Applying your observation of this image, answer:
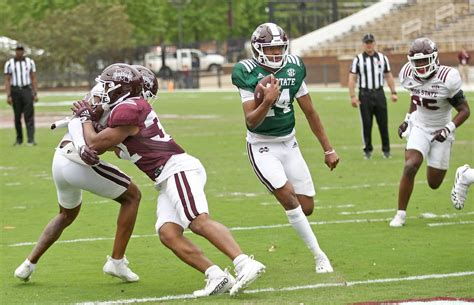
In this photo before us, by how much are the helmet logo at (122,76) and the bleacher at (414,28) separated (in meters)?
42.8

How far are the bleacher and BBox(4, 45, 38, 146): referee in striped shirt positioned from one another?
30896 mm

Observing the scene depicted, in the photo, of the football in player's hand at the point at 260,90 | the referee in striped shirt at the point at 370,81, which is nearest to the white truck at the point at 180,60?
the referee in striped shirt at the point at 370,81

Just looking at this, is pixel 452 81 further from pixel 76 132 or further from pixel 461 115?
pixel 76 132

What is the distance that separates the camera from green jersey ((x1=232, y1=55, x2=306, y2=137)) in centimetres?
849

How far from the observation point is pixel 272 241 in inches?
395

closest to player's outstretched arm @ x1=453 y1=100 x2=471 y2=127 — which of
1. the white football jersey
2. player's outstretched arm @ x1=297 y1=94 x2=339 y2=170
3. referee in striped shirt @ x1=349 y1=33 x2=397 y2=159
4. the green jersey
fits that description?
→ the white football jersey

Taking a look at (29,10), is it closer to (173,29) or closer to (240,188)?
(173,29)

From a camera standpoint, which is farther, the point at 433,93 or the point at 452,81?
the point at 433,93

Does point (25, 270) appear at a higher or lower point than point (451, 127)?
lower

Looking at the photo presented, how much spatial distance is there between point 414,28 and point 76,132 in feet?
154

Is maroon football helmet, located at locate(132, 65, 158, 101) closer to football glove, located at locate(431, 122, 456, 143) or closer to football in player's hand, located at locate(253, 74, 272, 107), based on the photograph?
football in player's hand, located at locate(253, 74, 272, 107)

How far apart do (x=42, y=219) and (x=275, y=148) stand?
3.82 meters

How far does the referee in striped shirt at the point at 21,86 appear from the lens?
66.9ft

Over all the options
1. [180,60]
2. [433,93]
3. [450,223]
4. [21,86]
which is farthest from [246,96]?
[180,60]
